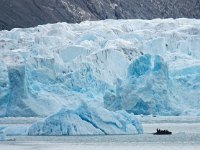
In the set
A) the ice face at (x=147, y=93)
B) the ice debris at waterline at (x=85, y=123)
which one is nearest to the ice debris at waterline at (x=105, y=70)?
Result: the ice face at (x=147, y=93)

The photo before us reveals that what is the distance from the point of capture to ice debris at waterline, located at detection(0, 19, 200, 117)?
52.4m

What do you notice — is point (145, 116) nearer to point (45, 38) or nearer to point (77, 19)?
point (45, 38)

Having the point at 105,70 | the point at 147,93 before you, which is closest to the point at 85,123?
the point at 147,93

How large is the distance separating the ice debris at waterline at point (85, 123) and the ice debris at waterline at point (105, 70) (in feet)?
18.4

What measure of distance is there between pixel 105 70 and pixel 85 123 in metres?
21.5

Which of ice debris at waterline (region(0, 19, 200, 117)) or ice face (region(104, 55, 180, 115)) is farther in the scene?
ice debris at waterline (region(0, 19, 200, 117))

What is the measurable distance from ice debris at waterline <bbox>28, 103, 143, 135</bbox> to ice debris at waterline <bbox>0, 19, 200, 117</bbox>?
5.60m

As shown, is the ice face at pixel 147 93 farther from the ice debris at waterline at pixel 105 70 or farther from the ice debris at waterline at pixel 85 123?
the ice debris at waterline at pixel 85 123

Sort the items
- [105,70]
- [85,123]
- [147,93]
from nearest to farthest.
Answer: [85,123]
[147,93]
[105,70]

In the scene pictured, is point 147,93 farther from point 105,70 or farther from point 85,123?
point 85,123

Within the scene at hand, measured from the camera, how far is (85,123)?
131 feet

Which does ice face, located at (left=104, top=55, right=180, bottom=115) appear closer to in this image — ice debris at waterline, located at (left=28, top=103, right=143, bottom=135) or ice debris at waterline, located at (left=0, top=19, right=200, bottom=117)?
ice debris at waterline, located at (left=0, top=19, right=200, bottom=117)

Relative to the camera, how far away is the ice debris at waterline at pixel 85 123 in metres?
39.2

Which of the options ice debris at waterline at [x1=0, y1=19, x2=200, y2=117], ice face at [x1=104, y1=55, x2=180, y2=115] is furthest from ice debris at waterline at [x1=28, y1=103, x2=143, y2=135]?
ice face at [x1=104, y1=55, x2=180, y2=115]
